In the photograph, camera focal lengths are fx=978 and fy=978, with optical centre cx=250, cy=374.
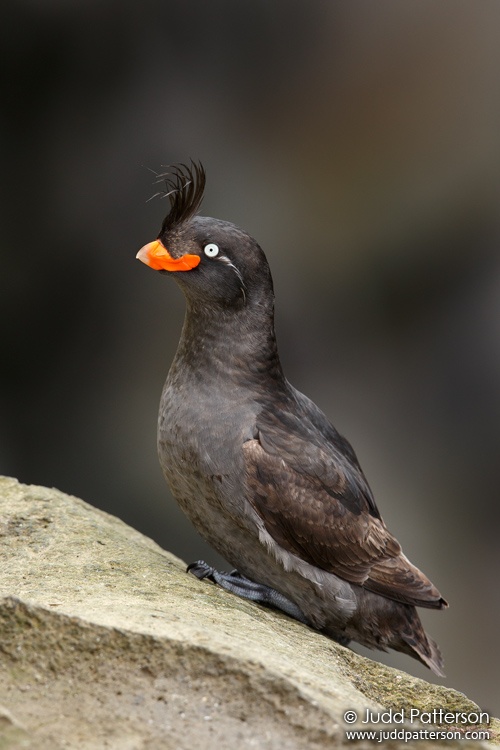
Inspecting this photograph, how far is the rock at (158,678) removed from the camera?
7.56ft

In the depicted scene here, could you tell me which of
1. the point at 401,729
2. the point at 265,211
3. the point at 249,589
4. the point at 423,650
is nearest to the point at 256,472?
the point at 249,589

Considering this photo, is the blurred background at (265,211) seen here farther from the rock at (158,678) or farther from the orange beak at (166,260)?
the rock at (158,678)

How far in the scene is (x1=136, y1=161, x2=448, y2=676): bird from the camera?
3.69m

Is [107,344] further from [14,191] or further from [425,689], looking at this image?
[425,689]

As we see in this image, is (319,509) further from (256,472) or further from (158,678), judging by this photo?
(158,678)

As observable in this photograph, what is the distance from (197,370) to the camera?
3922 mm

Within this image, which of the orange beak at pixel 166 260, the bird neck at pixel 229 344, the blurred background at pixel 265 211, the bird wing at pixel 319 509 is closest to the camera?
the bird wing at pixel 319 509

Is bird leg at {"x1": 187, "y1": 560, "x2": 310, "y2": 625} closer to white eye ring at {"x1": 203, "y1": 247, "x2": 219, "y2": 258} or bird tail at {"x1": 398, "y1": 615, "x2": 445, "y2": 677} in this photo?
bird tail at {"x1": 398, "y1": 615, "x2": 445, "y2": 677}

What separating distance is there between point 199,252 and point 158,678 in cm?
181

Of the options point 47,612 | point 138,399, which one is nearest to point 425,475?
point 138,399

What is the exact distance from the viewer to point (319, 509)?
379 centimetres

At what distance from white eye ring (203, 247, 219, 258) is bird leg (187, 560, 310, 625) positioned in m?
1.18

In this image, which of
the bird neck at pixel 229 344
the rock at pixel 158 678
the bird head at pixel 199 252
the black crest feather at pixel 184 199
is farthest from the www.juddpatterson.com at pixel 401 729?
the black crest feather at pixel 184 199

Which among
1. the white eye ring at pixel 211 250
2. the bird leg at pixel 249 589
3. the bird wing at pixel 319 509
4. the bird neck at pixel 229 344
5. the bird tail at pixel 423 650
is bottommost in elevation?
the bird leg at pixel 249 589
